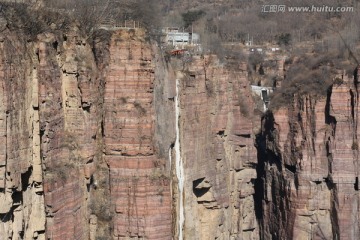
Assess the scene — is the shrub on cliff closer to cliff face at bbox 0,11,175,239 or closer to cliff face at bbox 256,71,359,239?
cliff face at bbox 256,71,359,239

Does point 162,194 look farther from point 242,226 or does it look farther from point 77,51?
point 242,226

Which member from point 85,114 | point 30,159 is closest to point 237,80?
point 85,114

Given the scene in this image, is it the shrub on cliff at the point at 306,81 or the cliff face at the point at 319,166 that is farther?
the shrub on cliff at the point at 306,81

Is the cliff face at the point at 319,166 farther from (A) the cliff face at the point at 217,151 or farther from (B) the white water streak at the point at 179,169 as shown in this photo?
(B) the white water streak at the point at 179,169

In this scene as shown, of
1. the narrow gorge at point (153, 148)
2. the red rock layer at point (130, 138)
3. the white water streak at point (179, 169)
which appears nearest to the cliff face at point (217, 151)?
the narrow gorge at point (153, 148)

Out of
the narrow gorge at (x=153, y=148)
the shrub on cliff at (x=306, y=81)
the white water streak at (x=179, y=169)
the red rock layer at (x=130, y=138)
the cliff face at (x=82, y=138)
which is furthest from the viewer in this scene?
the shrub on cliff at (x=306, y=81)

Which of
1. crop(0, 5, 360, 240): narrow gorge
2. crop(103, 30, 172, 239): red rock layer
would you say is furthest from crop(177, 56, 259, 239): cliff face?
crop(103, 30, 172, 239): red rock layer

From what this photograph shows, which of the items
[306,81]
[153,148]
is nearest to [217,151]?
[306,81]
